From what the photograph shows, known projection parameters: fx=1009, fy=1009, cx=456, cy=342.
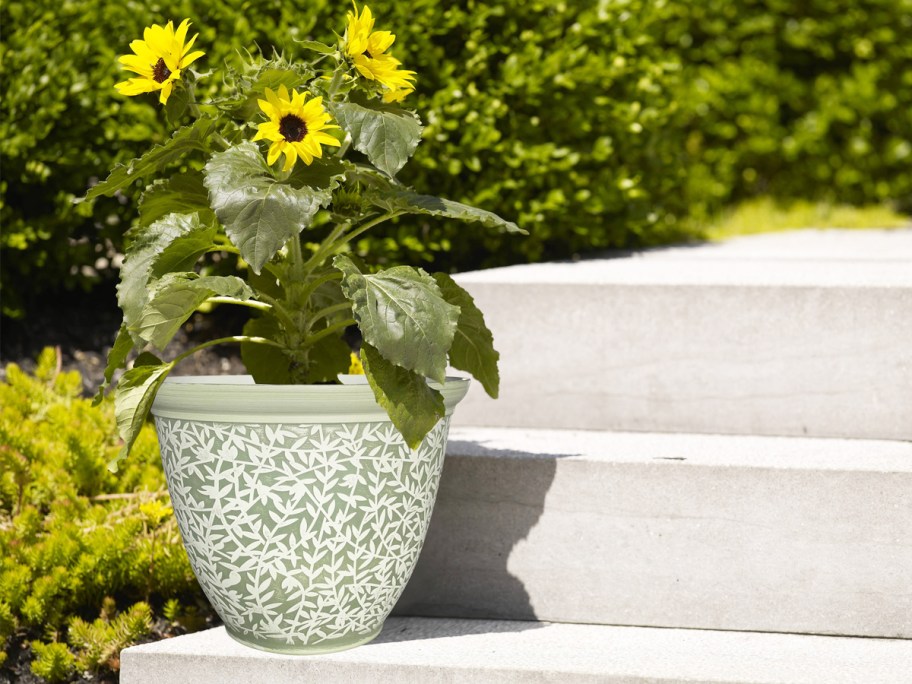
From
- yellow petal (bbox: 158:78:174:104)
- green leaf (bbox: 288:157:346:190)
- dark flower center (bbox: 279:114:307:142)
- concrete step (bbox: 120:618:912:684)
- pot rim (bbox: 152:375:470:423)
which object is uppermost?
yellow petal (bbox: 158:78:174:104)

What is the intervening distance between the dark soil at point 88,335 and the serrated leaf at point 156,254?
1.12 metres

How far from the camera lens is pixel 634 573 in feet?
6.79

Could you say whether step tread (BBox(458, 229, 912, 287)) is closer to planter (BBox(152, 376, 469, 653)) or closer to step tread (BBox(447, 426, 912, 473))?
step tread (BBox(447, 426, 912, 473))

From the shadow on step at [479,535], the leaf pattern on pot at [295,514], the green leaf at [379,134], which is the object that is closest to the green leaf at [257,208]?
the green leaf at [379,134]

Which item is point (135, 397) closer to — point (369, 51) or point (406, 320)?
point (406, 320)

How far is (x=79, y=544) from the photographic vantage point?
2033mm

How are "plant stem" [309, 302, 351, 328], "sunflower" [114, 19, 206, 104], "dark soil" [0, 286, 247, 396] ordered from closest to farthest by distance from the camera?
"sunflower" [114, 19, 206, 104]
"plant stem" [309, 302, 351, 328]
"dark soil" [0, 286, 247, 396]

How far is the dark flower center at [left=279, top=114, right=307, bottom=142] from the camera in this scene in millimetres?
1646

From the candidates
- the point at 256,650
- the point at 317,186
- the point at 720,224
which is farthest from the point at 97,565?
the point at 720,224

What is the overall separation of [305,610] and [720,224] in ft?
11.6

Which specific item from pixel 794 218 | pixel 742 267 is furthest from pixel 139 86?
pixel 794 218

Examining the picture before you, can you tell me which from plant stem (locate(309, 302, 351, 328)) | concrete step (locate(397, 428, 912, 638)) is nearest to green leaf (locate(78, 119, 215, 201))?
plant stem (locate(309, 302, 351, 328))

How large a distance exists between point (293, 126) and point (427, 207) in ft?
0.89

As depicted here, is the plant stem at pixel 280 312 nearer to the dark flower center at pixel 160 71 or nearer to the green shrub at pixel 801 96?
the dark flower center at pixel 160 71
